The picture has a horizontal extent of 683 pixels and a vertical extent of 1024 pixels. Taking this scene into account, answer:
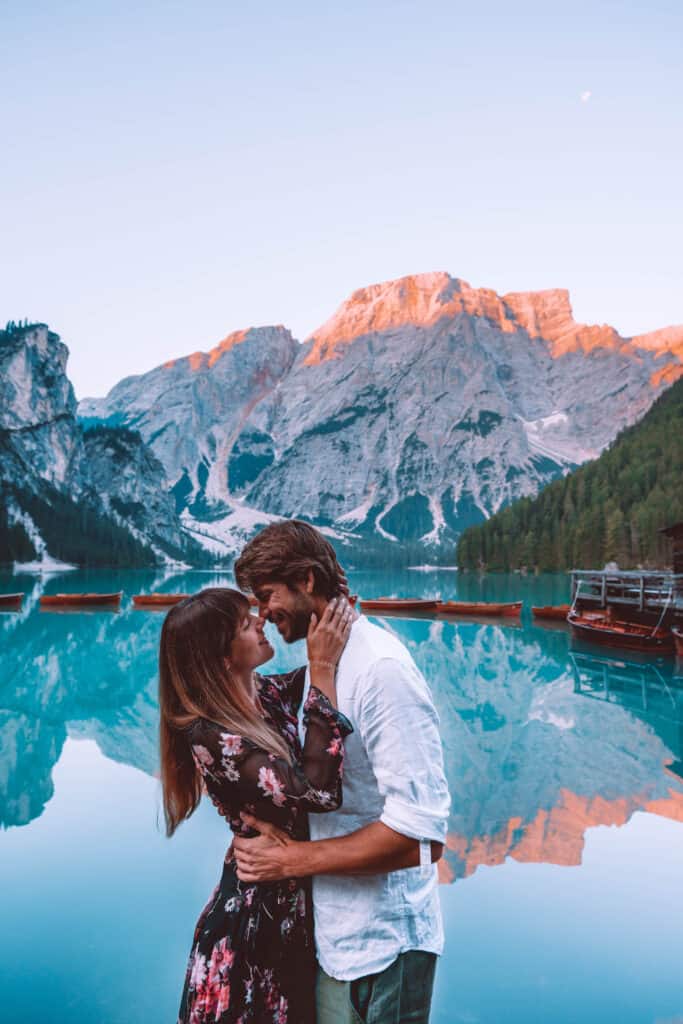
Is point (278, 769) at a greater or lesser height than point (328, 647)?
lesser

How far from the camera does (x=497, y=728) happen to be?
655 inches

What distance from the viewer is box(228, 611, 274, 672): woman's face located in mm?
2461

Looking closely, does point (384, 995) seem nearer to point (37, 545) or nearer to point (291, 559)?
point (291, 559)

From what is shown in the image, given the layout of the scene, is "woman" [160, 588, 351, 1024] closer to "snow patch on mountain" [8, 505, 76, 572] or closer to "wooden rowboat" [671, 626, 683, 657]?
"wooden rowboat" [671, 626, 683, 657]

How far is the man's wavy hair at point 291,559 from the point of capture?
7.61 feet

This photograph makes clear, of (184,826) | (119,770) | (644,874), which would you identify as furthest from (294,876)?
(119,770)

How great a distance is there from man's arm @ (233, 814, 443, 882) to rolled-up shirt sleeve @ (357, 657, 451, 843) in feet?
0.16

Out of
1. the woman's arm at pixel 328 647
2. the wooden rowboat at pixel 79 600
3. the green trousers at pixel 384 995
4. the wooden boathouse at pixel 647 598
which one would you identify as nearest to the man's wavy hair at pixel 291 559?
the woman's arm at pixel 328 647

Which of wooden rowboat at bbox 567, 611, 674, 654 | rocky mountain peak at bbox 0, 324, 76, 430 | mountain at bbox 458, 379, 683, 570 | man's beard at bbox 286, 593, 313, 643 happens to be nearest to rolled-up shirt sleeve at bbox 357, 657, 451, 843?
man's beard at bbox 286, 593, 313, 643

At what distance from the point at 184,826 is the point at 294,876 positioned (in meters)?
8.84

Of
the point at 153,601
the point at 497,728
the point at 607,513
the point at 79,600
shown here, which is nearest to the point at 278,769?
the point at 497,728

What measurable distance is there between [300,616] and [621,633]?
28540 mm

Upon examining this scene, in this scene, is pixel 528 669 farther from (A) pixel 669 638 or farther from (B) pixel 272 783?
(B) pixel 272 783

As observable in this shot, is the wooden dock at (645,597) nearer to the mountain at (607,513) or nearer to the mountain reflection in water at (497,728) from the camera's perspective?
the mountain reflection in water at (497,728)
